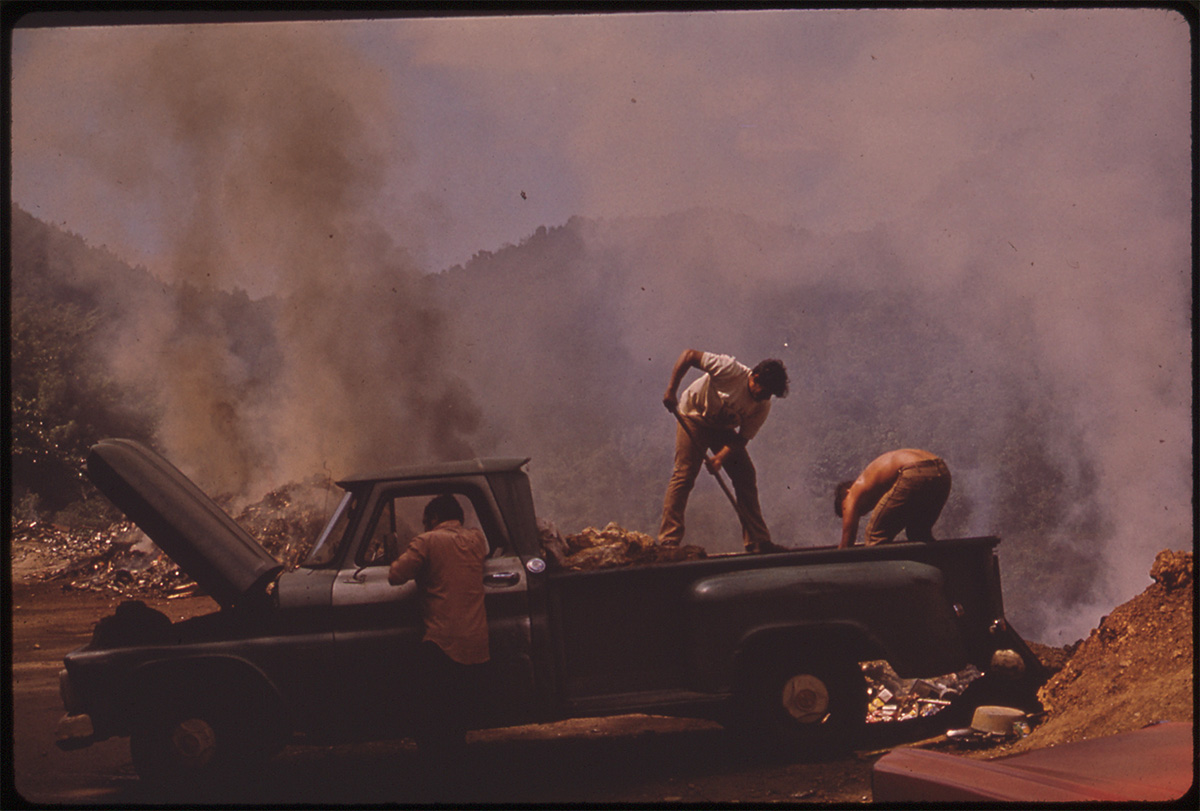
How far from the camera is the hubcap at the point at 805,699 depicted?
486 cm

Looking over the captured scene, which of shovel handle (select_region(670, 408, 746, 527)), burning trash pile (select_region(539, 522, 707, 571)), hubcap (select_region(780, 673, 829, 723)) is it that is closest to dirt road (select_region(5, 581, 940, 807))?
hubcap (select_region(780, 673, 829, 723))

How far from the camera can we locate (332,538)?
500 centimetres

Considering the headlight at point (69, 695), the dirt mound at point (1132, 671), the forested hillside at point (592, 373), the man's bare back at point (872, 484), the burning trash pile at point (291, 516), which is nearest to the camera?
the headlight at point (69, 695)

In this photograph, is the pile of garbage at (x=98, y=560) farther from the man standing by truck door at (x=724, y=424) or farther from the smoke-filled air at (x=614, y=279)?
the man standing by truck door at (x=724, y=424)

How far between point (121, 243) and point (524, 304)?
8.99 feet

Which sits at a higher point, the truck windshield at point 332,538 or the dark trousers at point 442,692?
the truck windshield at point 332,538

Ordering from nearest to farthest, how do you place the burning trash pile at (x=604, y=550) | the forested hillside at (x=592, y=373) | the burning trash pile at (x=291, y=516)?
the burning trash pile at (x=604, y=550), the forested hillside at (x=592, y=373), the burning trash pile at (x=291, y=516)

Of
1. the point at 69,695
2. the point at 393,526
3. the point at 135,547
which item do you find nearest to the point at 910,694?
the point at 393,526

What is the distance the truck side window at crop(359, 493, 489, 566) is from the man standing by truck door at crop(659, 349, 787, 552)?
1385mm

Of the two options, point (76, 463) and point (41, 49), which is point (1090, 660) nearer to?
point (76, 463)

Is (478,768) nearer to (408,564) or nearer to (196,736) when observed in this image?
(408,564)

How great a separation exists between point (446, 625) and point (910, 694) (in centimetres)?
288

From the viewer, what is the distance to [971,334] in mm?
5984

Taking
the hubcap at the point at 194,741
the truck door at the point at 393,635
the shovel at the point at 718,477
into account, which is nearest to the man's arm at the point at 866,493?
the shovel at the point at 718,477
